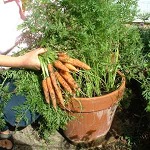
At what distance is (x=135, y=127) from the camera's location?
262 centimetres

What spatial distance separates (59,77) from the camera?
213 centimetres

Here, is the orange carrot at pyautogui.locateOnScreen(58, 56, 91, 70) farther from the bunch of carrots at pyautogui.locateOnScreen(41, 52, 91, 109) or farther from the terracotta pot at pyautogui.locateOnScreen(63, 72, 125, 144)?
the terracotta pot at pyautogui.locateOnScreen(63, 72, 125, 144)

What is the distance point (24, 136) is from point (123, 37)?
3.77 feet

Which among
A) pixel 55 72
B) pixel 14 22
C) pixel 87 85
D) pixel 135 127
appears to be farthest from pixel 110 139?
pixel 14 22

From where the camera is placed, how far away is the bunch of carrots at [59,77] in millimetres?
2088

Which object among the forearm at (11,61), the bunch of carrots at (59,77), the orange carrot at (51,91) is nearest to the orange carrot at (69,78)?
the bunch of carrots at (59,77)

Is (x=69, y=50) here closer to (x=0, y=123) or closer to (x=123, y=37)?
(x=123, y=37)

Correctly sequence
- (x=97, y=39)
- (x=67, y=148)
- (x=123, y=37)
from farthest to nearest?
(x=67, y=148), (x=123, y=37), (x=97, y=39)

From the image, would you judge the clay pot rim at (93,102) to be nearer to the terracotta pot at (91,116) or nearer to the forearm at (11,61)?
the terracotta pot at (91,116)

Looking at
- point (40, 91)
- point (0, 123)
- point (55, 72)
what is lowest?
point (0, 123)

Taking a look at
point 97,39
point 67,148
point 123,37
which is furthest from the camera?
point 67,148

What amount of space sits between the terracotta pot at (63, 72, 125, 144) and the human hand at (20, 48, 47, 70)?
0.34m

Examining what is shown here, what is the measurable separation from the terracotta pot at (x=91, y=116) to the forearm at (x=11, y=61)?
1.39ft

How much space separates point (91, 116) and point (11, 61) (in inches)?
26.4
